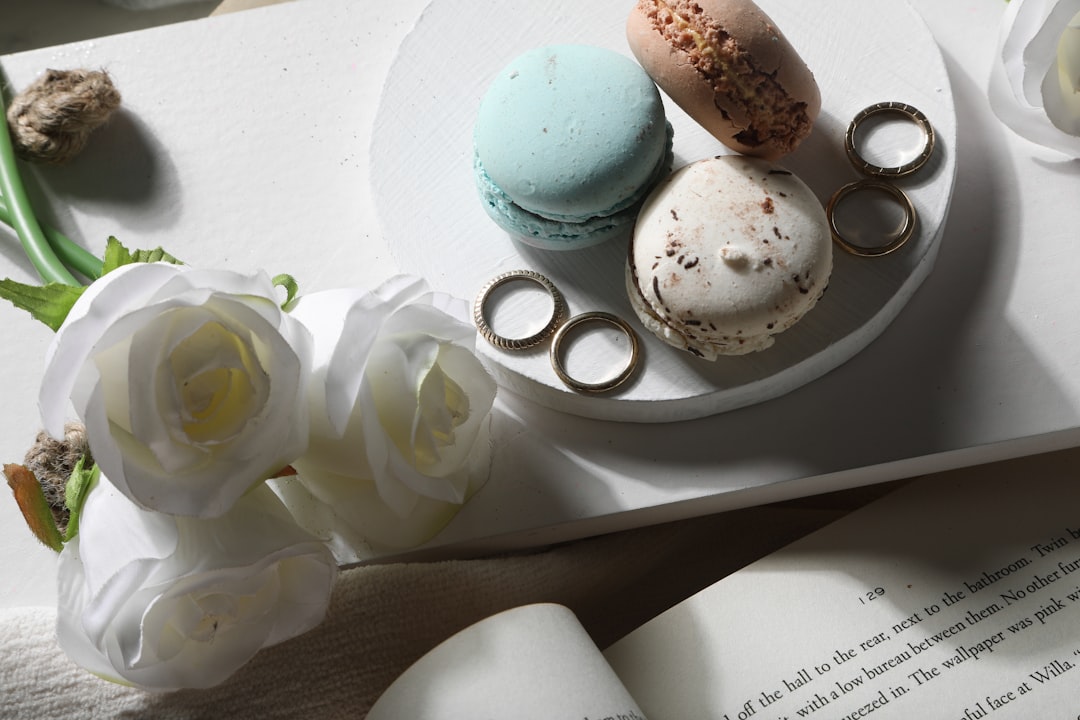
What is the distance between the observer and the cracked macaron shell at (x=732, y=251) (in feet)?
1.61

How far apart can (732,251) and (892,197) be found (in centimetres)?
14

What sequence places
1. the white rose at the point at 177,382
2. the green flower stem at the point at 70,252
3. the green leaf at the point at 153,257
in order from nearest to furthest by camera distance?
the white rose at the point at 177,382 < the green leaf at the point at 153,257 < the green flower stem at the point at 70,252

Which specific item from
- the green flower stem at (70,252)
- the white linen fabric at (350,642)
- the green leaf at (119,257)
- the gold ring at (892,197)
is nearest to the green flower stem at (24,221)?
the green flower stem at (70,252)

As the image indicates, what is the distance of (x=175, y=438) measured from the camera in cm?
41

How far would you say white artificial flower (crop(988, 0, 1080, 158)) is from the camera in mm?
545

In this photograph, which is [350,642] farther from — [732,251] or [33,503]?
[732,251]

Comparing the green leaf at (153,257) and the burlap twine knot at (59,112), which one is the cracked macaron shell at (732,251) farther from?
the burlap twine knot at (59,112)

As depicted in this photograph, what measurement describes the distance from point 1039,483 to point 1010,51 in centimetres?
28

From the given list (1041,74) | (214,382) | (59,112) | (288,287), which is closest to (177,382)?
(214,382)

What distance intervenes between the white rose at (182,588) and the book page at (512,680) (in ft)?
0.23

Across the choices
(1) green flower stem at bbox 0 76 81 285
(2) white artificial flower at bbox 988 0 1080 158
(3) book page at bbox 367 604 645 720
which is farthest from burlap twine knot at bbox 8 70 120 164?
(2) white artificial flower at bbox 988 0 1080 158

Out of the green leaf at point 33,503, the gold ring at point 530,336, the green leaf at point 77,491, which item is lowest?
the green leaf at point 33,503

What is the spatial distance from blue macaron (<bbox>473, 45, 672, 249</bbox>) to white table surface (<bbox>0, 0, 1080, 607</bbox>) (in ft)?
0.45

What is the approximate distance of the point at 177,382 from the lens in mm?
416
